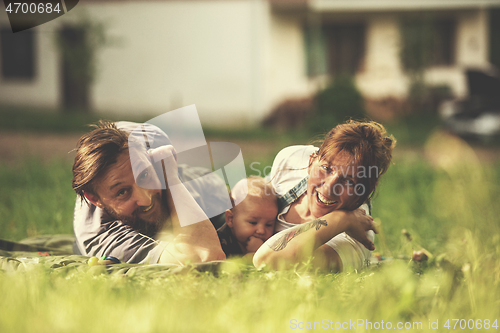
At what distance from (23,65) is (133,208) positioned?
1405 cm

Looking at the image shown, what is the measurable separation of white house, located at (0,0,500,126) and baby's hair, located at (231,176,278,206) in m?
10.9

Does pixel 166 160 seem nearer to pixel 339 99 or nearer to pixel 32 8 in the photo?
pixel 32 8

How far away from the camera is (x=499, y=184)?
199 inches

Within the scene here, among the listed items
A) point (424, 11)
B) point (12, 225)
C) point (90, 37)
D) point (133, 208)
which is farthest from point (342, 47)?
point (133, 208)

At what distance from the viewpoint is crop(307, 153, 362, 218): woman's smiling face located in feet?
5.86

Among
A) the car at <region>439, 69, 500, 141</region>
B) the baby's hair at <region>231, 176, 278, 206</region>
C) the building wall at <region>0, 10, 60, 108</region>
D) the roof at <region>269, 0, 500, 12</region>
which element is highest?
the roof at <region>269, 0, 500, 12</region>

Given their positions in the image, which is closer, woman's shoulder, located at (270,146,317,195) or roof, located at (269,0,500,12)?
woman's shoulder, located at (270,146,317,195)

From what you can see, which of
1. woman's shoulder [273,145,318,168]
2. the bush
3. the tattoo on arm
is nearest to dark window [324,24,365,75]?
the bush

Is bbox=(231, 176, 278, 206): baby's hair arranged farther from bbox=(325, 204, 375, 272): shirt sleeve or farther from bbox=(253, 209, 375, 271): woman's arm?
bbox=(325, 204, 375, 272): shirt sleeve

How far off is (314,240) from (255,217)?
34 cm

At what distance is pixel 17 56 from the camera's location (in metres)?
13.7

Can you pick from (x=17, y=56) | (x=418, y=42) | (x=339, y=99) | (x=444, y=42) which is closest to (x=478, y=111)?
(x=339, y=99)

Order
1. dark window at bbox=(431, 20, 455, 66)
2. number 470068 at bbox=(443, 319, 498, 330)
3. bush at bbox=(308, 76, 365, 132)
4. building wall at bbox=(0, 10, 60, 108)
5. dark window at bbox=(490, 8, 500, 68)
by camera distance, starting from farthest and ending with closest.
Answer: dark window at bbox=(431, 20, 455, 66)
dark window at bbox=(490, 8, 500, 68)
building wall at bbox=(0, 10, 60, 108)
bush at bbox=(308, 76, 365, 132)
number 470068 at bbox=(443, 319, 498, 330)

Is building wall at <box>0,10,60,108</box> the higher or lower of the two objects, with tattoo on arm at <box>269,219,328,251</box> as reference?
higher
